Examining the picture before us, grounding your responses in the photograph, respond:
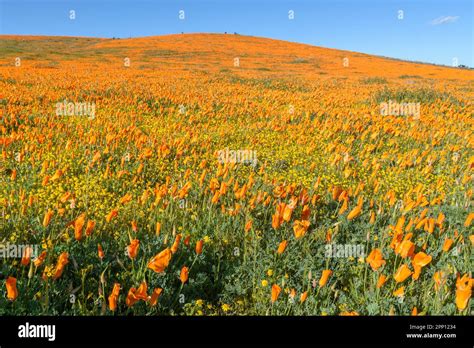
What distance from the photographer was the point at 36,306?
7.90 ft

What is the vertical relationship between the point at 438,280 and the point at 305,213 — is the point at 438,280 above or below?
below

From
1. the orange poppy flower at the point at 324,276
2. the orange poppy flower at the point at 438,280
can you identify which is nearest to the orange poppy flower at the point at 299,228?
the orange poppy flower at the point at 324,276

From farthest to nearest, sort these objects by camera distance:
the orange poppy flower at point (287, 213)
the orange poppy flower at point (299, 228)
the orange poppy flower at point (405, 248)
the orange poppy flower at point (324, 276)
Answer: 1. the orange poppy flower at point (287, 213)
2. the orange poppy flower at point (299, 228)
3. the orange poppy flower at point (405, 248)
4. the orange poppy flower at point (324, 276)

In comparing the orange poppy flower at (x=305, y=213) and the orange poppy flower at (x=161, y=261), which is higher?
the orange poppy flower at (x=305, y=213)

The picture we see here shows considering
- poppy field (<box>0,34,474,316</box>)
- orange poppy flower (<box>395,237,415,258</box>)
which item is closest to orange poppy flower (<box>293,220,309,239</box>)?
poppy field (<box>0,34,474,316</box>)

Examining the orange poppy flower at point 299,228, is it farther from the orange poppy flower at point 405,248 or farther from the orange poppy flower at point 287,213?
the orange poppy flower at point 405,248

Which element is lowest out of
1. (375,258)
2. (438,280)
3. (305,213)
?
(438,280)

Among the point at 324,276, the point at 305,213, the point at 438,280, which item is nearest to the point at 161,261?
the point at 324,276

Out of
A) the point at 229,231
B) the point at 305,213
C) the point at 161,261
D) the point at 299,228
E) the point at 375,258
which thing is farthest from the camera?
the point at 229,231

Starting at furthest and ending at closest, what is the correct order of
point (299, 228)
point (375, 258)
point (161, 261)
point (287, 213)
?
point (287, 213), point (299, 228), point (375, 258), point (161, 261)

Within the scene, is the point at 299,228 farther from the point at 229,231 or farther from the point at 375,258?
the point at 229,231
